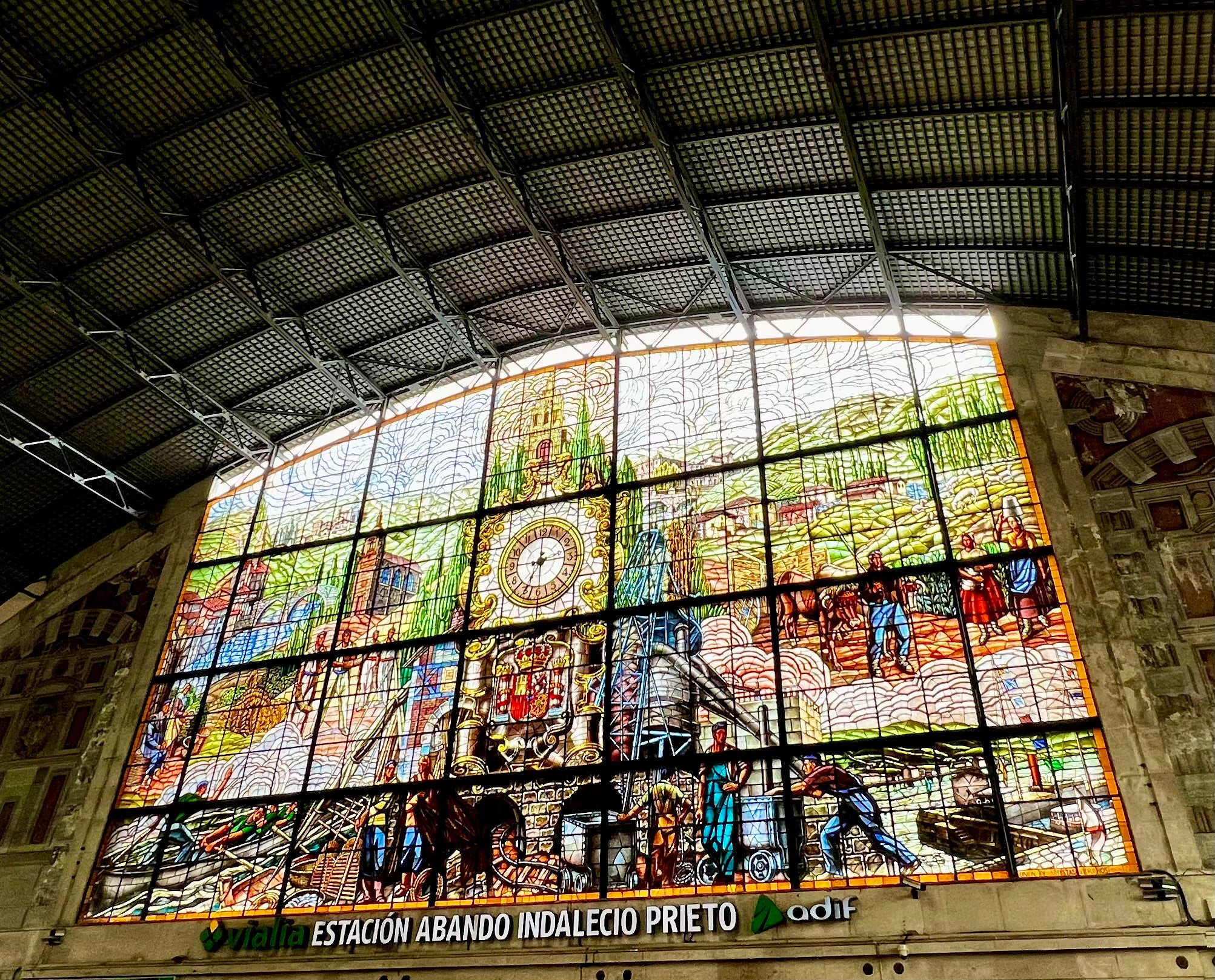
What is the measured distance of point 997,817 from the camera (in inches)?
579

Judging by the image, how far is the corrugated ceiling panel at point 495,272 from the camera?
21.2 meters

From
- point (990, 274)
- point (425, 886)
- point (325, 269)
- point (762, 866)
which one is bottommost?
point (425, 886)

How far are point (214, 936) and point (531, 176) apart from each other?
621 inches

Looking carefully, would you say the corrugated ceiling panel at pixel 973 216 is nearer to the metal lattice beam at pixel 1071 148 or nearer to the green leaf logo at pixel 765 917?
the metal lattice beam at pixel 1071 148

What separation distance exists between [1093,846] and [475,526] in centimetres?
1330

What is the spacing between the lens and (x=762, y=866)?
15477 millimetres

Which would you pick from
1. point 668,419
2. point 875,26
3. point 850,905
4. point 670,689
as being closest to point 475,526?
point 668,419

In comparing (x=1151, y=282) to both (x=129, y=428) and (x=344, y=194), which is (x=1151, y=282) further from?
(x=129, y=428)

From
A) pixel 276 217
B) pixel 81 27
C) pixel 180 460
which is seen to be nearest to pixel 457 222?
pixel 276 217

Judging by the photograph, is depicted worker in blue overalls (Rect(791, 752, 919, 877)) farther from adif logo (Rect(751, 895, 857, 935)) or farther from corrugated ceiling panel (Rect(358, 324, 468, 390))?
corrugated ceiling panel (Rect(358, 324, 468, 390))

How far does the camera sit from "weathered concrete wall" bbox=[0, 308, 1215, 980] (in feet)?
44.2

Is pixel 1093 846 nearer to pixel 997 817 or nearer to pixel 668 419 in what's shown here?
pixel 997 817

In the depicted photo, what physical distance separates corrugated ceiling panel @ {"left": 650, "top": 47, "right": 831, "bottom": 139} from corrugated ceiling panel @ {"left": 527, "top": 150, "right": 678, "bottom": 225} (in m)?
1.09

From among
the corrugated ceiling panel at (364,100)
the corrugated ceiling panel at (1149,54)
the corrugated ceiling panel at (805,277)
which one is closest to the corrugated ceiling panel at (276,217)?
the corrugated ceiling panel at (364,100)
